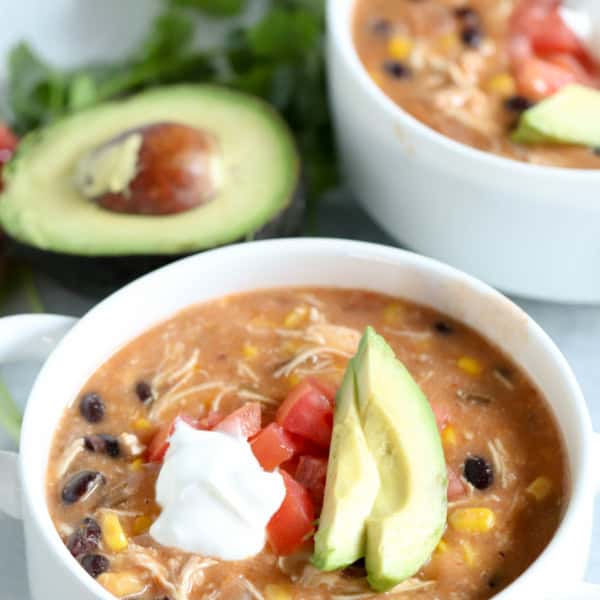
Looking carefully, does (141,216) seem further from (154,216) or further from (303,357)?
(303,357)

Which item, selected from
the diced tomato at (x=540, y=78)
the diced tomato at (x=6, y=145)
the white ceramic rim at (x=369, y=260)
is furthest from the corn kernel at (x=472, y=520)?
the diced tomato at (x=6, y=145)

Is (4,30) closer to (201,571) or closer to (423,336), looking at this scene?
(423,336)

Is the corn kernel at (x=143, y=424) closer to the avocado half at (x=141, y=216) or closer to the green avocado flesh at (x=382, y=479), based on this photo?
the green avocado flesh at (x=382, y=479)

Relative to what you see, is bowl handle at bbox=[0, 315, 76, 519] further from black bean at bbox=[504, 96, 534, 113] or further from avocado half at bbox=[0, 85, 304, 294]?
black bean at bbox=[504, 96, 534, 113]

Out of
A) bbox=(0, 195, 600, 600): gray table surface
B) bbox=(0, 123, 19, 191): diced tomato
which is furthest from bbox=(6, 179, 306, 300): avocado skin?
bbox=(0, 123, 19, 191): diced tomato

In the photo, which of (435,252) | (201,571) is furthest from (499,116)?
(201,571)
